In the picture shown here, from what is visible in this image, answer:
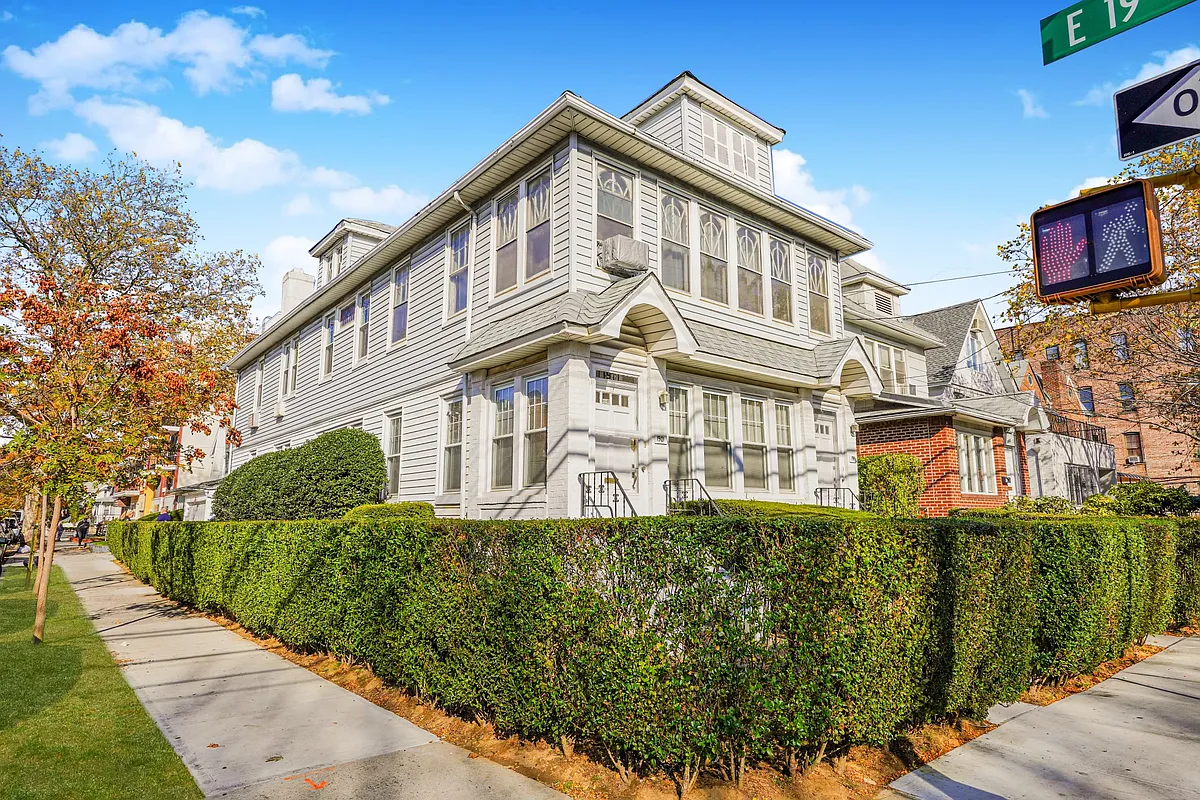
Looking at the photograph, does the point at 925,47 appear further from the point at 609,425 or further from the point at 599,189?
the point at 609,425

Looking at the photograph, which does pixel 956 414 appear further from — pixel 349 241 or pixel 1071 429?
pixel 349 241

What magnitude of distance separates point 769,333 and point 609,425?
4.58 meters

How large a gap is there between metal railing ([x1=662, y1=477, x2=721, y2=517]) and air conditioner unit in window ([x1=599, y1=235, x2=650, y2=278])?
3.23 metres

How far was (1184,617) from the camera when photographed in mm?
8867

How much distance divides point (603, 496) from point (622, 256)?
3.51m

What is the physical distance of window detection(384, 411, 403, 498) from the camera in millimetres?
13820

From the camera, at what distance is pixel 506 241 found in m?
11.4

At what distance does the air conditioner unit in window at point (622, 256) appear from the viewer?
32.8 ft

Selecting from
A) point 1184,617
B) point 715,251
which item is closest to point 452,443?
point 715,251

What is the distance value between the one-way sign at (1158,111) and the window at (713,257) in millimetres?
8265

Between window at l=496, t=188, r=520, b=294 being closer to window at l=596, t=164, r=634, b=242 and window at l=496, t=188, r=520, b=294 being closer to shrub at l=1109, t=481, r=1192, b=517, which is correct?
window at l=596, t=164, r=634, b=242

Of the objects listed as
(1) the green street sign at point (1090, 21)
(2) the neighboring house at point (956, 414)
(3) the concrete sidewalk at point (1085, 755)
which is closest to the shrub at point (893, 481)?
(2) the neighboring house at point (956, 414)

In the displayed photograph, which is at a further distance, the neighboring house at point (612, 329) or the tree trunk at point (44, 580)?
the neighboring house at point (612, 329)

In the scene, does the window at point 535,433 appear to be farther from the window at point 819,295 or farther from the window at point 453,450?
the window at point 819,295
